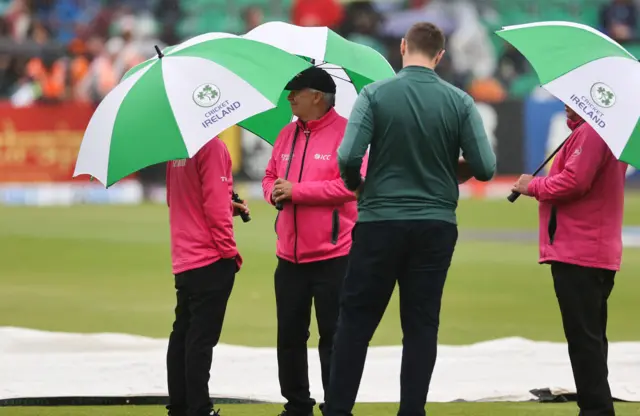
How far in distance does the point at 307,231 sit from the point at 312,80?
798 millimetres

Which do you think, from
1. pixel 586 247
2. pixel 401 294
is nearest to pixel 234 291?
pixel 586 247

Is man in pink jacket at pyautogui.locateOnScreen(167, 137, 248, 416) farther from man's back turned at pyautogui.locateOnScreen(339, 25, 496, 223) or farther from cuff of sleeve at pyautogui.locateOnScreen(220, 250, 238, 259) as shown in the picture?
man's back turned at pyautogui.locateOnScreen(339, 25, 496, 223)

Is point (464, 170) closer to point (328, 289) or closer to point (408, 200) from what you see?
point (408, 200)

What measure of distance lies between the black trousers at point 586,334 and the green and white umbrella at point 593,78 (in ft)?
2.42

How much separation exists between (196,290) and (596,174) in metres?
2.10

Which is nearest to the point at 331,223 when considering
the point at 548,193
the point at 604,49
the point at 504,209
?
the point at 548,193

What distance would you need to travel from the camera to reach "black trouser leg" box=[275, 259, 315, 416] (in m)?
7.02

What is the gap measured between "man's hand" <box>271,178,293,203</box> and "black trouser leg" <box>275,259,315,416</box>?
37 cm

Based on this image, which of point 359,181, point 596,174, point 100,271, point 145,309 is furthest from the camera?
point 100,271

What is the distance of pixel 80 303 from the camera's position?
12.3 meters

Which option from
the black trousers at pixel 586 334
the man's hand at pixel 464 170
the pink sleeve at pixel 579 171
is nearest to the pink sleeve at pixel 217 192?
the man's hand at pixel 464 170

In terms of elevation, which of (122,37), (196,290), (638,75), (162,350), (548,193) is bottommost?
(162,350)

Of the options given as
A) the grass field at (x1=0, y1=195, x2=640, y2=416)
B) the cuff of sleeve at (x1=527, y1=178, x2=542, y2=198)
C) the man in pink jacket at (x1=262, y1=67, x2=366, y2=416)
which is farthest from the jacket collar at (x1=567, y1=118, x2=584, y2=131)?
the grass field at (x1=0, y1=195, x2=640, y2=416)

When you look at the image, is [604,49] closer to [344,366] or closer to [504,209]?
[344,366]
